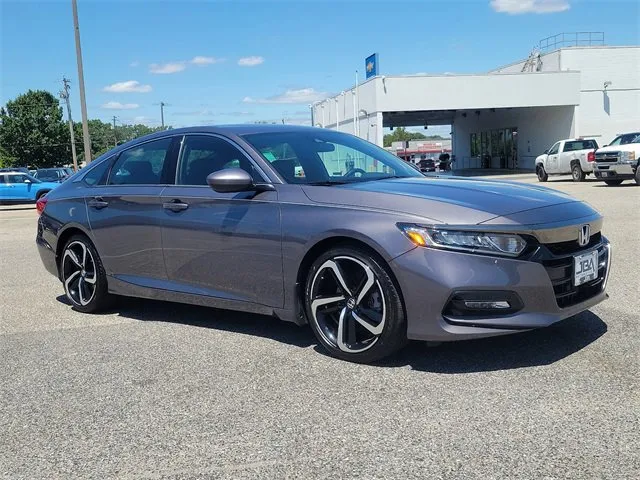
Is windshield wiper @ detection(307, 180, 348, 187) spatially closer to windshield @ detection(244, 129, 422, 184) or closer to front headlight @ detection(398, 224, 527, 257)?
windshield @ detection(244, 129, 422, 184)

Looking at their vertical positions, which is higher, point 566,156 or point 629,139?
point 629,139

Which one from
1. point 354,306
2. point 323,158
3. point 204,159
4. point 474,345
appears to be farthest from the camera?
point 204,159

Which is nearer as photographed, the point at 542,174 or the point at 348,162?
the point at 348,162

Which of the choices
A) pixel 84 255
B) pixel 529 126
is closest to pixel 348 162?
pixel 84 255

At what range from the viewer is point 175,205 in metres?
5.06

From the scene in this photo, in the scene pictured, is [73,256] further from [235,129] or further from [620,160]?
[620,160]

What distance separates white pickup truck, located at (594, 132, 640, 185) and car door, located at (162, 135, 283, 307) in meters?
18.5

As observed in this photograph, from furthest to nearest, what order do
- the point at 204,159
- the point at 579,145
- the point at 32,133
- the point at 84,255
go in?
the point at 32,133 → the point at 579,145 → the point at 84,255 → the point at 204,159

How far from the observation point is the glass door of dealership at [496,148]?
46.2 m

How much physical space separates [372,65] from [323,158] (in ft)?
126

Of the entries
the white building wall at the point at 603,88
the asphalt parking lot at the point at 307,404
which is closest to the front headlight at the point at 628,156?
the asphalt parking lot at the point at 307,404

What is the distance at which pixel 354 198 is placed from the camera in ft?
13.7

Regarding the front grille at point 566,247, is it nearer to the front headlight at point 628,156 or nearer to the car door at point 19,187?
the front headlight at point 628,156

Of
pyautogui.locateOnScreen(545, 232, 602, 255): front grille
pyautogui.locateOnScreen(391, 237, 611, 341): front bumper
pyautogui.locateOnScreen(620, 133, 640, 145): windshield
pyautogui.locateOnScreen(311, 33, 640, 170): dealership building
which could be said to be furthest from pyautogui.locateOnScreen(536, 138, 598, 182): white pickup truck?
pyautogui.locateOnScreen(391, 237, 611, 341): front bumper
